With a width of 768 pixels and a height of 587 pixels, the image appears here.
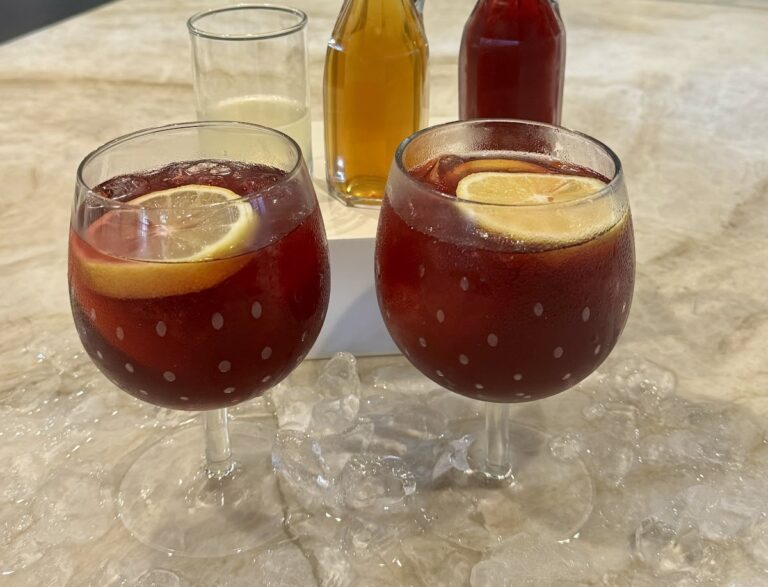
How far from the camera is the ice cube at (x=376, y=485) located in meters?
0.70

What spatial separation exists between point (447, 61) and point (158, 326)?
1.14 meters

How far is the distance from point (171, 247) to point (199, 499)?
0.77 feet

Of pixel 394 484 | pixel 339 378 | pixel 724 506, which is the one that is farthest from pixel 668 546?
pixel 339 378

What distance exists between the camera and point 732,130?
53.2 inches

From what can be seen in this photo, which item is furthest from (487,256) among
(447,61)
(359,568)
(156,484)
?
(447,61)

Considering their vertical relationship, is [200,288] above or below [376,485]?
above

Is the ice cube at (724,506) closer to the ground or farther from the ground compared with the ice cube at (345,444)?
farther from the ground

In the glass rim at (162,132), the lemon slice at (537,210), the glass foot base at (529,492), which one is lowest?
the glass foot base at (529,492)

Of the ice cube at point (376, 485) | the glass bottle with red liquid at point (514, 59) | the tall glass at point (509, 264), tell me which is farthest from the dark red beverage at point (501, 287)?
the glass bottle with red liquid at point (514, 59)

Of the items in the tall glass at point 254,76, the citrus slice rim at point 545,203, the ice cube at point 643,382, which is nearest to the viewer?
the citrus slice rim at point 545,203

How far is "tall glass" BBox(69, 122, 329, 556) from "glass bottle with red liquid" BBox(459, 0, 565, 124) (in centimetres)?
29

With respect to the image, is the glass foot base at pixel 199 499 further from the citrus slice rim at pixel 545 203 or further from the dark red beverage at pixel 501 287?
the citrus slice rim at pixel 545 203

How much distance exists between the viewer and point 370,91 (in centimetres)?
90

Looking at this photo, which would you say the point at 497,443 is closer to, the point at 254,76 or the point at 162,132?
the point at 162,132
